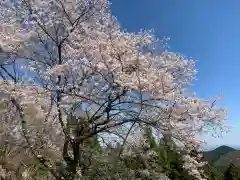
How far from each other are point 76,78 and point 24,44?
1.69 metres

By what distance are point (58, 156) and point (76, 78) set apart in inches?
93.0

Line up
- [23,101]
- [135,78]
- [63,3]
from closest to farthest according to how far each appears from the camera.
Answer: [135,78] < [23,101] < [63,3]

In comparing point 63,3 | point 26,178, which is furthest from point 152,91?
point 26,178

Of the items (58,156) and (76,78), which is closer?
(76,78)

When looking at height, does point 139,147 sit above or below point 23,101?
below

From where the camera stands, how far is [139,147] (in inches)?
387

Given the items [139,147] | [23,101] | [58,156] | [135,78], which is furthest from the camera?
[139,147]

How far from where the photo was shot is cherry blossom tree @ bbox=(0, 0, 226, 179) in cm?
694

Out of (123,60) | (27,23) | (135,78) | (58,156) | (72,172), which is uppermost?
(27,23)

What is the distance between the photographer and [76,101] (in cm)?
710

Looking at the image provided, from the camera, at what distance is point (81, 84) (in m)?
7.71

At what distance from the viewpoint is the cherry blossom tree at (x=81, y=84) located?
22.8 ft

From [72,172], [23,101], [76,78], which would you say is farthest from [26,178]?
[76,78]

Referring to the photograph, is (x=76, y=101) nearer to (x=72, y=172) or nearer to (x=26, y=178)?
(x=72, y=172)
